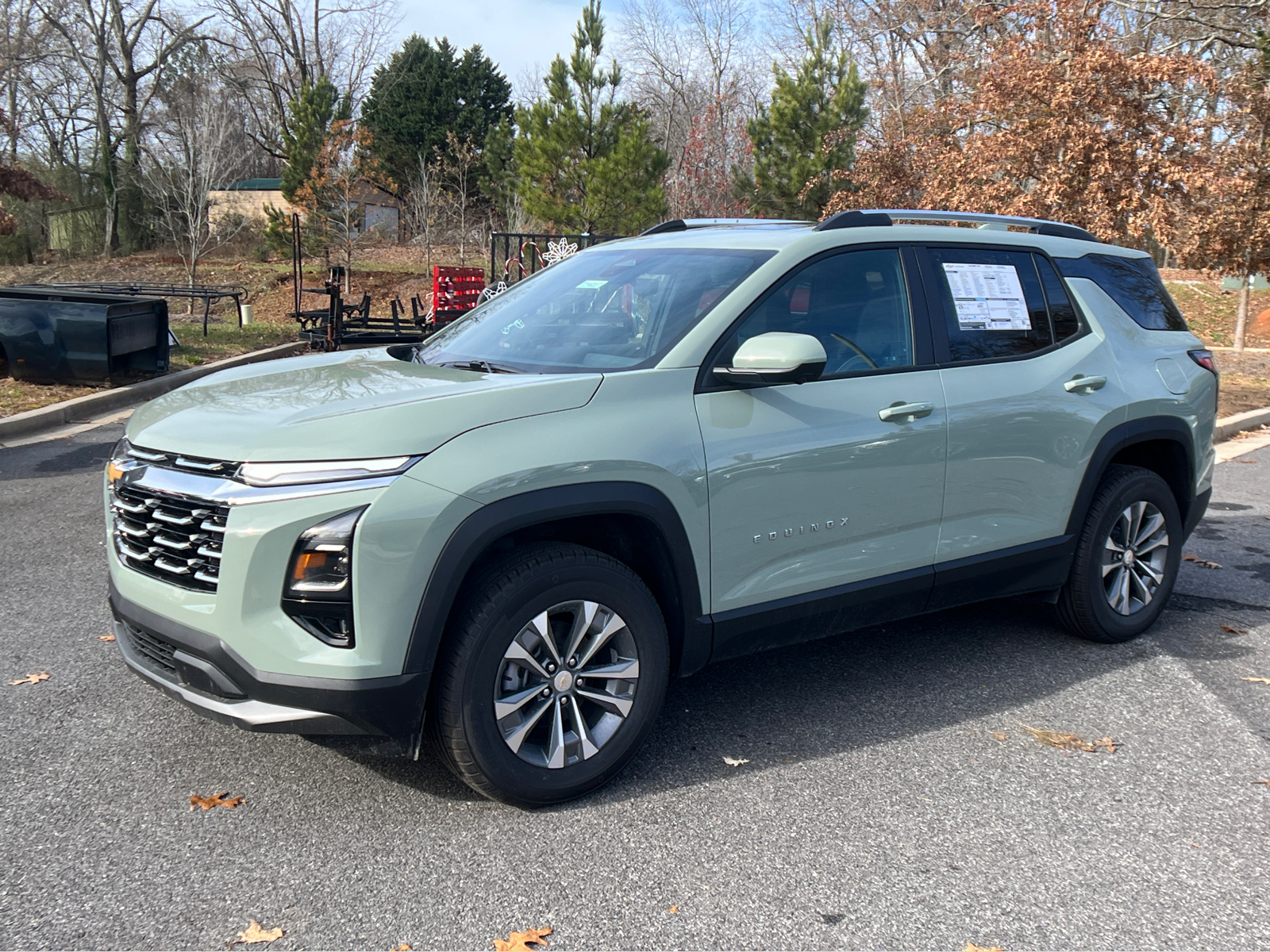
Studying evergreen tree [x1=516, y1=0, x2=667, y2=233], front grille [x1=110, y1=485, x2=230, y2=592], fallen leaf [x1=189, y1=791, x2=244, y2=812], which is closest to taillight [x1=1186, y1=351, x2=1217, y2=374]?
front grille [x1=110, y1=485, x2=230, y2=592]

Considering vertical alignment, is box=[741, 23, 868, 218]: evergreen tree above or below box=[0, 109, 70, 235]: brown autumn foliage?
above

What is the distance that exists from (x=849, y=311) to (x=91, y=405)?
386 inches

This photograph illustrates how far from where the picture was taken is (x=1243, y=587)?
5992 mm

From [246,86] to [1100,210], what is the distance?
43894 millimetres

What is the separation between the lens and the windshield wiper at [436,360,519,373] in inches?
146

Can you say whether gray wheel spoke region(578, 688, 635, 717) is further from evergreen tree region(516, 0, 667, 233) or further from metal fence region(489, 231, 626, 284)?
evergreen tree region(516, 0, 667, 233)

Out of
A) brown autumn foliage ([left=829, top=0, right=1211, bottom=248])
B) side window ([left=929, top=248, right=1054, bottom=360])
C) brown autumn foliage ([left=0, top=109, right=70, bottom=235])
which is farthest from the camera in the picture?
brown autumn foliage ([left=0, top=109, right=70, bottom=235])

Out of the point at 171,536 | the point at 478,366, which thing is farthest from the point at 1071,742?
the point at 171,536

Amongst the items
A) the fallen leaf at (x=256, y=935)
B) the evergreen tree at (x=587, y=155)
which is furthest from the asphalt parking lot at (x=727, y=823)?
the evergreen tree at (x=587, y=155)

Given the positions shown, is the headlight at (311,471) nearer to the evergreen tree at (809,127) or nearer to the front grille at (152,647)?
the front grille at (152,647)

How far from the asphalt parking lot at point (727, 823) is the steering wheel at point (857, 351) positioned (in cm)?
135

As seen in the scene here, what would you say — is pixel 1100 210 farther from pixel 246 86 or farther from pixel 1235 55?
pixel 246 86

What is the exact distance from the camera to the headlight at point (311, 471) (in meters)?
2.88

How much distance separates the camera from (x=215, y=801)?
3.29 m
